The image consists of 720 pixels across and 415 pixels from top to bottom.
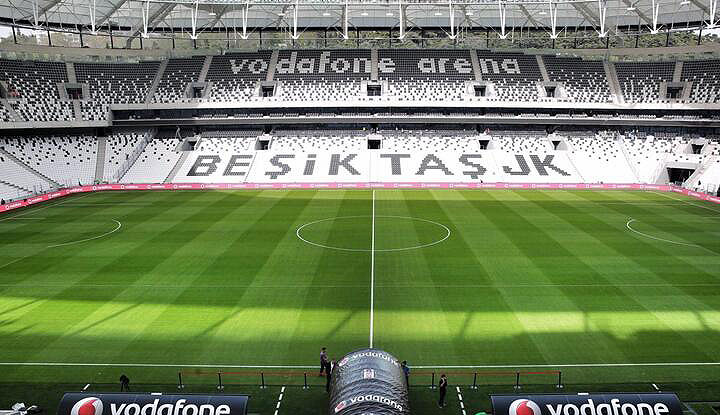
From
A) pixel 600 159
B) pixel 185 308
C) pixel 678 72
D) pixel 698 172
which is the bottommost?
pixel 185 308

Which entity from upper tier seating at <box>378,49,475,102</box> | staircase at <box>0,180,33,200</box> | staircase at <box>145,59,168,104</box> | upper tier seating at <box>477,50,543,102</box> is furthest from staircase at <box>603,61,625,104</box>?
staircase at <box>0,180,33,200</box>

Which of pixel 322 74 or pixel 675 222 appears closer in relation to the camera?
pixel 675 222

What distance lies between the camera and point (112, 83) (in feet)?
197

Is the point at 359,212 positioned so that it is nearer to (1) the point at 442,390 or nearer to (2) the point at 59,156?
(1) the point at 442,390

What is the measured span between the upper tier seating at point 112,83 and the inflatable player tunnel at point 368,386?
54768 millimetres

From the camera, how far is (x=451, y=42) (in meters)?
69.4

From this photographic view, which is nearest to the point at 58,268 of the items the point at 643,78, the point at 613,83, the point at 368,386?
the point at 368,386

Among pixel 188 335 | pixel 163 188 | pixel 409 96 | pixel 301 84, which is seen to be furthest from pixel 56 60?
pixel 188 335

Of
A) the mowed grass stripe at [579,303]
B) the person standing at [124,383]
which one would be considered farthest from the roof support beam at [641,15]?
the person standing at [124,383]

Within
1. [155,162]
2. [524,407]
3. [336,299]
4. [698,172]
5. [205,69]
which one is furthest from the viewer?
[205,69]

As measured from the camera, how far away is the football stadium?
48.7ft

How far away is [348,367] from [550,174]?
1794 inches

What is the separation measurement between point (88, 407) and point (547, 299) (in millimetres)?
16212

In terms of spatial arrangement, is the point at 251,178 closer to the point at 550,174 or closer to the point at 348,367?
the point at 550,174
